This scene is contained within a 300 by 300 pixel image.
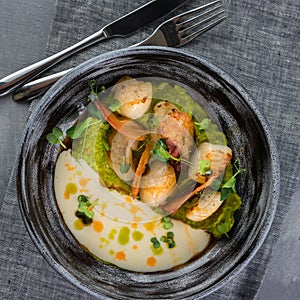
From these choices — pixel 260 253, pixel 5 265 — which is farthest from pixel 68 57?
pixel 260 253

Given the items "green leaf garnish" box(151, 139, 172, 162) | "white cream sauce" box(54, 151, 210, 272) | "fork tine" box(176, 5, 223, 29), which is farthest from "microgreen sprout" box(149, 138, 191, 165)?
"fork tine" box(176, 5, 223, 29)

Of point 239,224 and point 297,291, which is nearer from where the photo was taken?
point 239,224

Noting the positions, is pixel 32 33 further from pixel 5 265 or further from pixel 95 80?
pixel 5 265

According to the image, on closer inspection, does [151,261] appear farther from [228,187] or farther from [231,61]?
[231,61]

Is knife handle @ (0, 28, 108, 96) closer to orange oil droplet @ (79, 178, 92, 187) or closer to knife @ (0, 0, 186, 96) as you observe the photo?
knife @ (0, 0, 186, 96)

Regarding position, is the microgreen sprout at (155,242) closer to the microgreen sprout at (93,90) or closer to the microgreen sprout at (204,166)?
the microgreen sprout at (204,166)

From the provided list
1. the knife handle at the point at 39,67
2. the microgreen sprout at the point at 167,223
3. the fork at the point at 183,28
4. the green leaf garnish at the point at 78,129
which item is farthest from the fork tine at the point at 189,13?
the microgreen sprout at the point at 167,223
